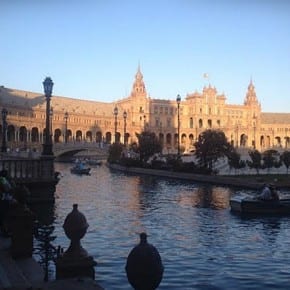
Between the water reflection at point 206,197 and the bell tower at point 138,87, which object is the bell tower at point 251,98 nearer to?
the bell tower at point 138,87

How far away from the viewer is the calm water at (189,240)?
13977 millimetres

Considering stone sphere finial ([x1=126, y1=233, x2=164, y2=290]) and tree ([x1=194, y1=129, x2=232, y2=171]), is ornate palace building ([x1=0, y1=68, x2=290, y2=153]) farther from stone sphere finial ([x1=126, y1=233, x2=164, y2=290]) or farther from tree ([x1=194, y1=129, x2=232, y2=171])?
stone sphere finial ([x1=126, y1=233, x2=164, y2=290])

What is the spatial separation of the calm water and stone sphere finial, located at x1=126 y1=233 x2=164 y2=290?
20.8 ft

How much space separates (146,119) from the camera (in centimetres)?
16938

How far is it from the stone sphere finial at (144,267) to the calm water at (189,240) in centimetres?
634

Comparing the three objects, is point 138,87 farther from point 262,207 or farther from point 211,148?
point 262,207

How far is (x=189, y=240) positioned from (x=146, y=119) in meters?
151

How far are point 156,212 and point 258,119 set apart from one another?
163 m

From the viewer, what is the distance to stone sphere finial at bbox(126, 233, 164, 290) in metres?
6.83

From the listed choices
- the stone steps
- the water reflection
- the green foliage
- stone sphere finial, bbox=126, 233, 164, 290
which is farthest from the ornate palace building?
stone sphere finial, bbox=126, 233, 164, 290

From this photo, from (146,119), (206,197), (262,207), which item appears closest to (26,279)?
(262,207)

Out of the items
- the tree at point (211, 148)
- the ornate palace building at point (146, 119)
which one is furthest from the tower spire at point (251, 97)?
the tree at point (211, 148)

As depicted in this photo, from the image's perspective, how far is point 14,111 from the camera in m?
131

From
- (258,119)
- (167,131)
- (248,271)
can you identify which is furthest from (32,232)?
(258,119)
